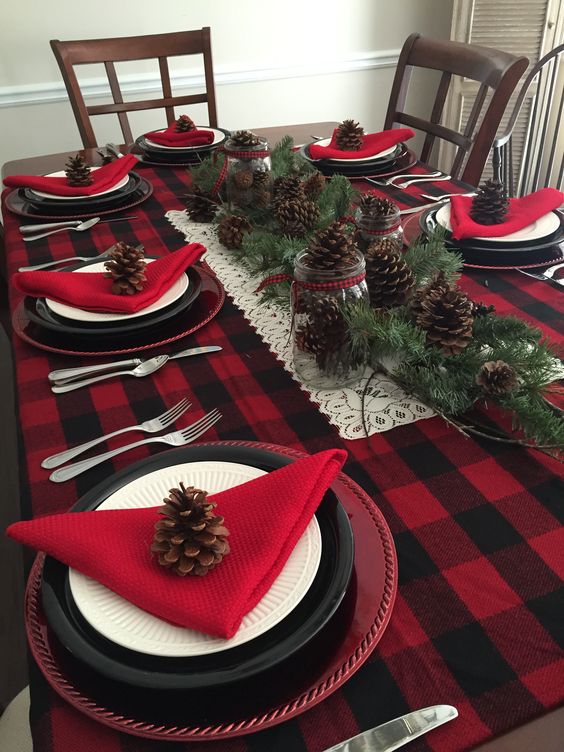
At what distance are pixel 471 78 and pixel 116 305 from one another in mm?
1132

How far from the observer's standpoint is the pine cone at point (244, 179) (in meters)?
1.08

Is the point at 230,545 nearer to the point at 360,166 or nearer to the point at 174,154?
the point at 360,166

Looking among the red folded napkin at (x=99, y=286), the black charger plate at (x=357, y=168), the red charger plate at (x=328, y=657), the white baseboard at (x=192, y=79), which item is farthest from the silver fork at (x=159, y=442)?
the white baseboard at (x=192, y=79)

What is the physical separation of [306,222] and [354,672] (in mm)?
672

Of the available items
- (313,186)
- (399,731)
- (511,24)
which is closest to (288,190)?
(313,186)

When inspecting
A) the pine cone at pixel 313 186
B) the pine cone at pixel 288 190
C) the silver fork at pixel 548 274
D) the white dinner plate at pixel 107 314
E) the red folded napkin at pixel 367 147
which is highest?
the pine cone at pixel 288 190

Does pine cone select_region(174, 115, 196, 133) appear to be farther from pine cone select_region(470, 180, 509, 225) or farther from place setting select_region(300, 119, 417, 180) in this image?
pine cone select_region(470, 180, 509, 225)

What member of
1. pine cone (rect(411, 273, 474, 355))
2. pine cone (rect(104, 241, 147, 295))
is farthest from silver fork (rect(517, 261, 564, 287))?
pine cone (rect(104, 241, 147, 295))

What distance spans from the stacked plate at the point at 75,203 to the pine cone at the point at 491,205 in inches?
25.6

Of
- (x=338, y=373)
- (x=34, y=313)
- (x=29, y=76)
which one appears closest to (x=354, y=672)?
(x=338, y=373)

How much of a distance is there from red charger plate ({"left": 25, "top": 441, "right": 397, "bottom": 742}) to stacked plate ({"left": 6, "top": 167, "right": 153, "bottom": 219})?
2.85ft

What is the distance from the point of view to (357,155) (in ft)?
4.25

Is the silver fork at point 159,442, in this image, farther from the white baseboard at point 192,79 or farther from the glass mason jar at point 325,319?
the white baseboard at point 192,79

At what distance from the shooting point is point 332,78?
262 cm
